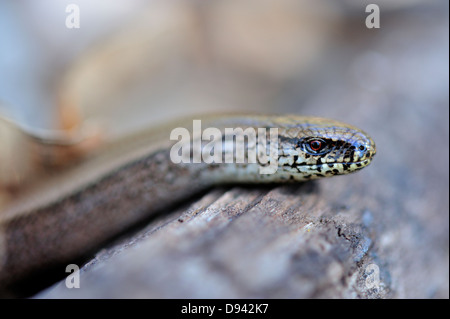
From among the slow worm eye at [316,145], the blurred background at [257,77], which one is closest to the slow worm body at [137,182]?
the slow worm eye at [316,145]

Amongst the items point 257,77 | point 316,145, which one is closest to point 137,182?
point 316,145

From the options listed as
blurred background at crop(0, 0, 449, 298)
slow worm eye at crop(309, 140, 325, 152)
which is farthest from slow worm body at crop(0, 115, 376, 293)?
blurred background at crop(0, 0, 449, 298)

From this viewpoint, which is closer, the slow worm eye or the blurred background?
the slow worm eye

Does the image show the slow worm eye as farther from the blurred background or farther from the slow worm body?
the blurred background

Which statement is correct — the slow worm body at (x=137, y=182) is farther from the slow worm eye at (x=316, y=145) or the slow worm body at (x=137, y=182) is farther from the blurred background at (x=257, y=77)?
the blurred background at (x=257, y=77)
